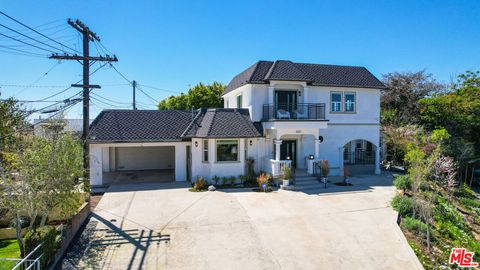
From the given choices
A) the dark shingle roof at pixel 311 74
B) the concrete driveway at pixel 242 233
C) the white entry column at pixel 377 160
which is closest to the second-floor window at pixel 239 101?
the dark shingle roof at pixel 311 74

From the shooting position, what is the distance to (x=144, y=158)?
2384 cm

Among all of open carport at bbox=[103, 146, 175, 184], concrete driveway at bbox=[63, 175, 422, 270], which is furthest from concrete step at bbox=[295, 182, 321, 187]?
open carport at bbox=[103, 146, 175, 184]

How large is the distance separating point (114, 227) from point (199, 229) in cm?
335

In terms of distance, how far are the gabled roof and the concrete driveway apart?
157 inches

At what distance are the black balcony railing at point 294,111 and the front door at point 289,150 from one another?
201 centimetres

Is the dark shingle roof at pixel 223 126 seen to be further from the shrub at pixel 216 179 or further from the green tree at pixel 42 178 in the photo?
the green tree at pixel 42 178

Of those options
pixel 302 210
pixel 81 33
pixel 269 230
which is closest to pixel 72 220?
pixel 269 230

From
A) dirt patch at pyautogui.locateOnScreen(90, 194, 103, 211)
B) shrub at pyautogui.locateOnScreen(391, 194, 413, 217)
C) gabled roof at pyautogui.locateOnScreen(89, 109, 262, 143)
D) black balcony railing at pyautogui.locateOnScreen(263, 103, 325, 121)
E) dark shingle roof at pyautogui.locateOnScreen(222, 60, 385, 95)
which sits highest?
→ dark shingle roof at pyautogui.locateOnScreen(222, 60, 385, 95)

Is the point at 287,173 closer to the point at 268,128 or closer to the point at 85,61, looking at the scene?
the point at 268,128

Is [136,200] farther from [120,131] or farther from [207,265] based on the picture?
[207,265]

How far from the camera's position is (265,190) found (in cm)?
1627

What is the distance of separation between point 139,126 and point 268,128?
28.8 feet

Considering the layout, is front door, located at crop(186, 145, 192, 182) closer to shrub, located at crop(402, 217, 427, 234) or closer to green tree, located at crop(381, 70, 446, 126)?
shrub, located at crop(402, 217, 427, 234)

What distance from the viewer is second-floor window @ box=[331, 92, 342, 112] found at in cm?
2086
